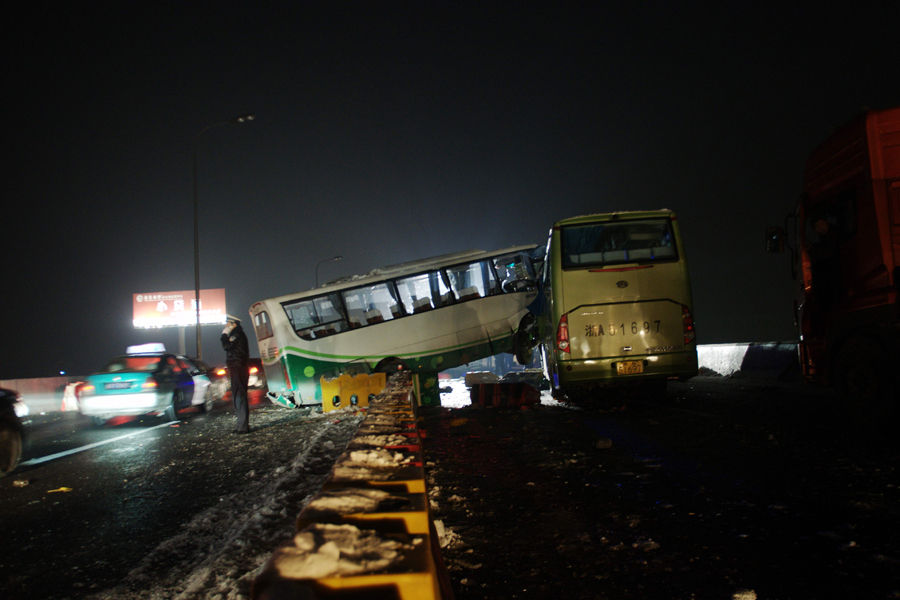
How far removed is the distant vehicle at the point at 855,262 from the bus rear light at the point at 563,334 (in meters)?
3.25

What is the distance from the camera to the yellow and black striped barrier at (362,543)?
1.17 metres

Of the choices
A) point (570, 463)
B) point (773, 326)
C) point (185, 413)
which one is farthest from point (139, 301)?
point (570, 463)

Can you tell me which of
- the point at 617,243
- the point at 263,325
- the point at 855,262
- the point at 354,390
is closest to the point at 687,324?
the point at 617,243

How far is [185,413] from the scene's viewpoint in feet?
48.0

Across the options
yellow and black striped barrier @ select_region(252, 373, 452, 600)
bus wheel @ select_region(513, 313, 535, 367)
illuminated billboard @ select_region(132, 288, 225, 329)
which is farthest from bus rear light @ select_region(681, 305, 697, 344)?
illuminated billboard @ select_region(132, 288, 225, 329)

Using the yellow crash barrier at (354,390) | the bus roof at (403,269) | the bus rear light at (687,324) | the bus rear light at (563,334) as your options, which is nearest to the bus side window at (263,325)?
the bus roof at (403,269)

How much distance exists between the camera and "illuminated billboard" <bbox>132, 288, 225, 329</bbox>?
172ft

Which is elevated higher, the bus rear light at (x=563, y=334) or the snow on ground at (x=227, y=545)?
the bus rear light at (x=563, y=334)

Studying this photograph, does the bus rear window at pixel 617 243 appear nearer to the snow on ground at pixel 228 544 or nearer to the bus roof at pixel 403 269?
the snow on ground at pixel 228 544

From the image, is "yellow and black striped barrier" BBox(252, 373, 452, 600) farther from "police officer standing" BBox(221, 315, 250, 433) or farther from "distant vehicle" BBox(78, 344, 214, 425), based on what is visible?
"distant vehicle" BBox(78, 344, 214, 425)

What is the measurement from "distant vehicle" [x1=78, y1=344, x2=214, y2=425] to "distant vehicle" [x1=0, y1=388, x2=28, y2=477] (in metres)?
4.65

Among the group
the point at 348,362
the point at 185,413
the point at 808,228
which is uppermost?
the point at 808,228

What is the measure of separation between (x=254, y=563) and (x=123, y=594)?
0.69m

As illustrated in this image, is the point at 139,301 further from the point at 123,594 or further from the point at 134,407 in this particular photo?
the point at 123,594
